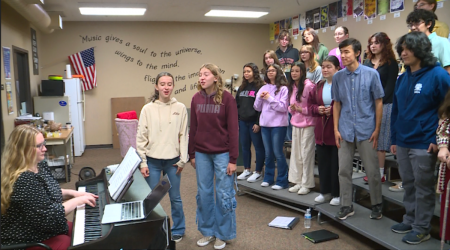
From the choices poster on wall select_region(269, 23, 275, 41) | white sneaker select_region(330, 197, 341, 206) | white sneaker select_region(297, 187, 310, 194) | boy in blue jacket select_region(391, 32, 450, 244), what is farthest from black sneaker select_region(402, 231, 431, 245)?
poster on wall select_region(269, 23, 275, 41)

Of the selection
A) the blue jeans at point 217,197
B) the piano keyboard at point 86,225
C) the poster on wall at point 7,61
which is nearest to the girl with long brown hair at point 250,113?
the blue jeans at point 217,197

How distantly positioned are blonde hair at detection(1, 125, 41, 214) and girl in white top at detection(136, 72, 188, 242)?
99cm

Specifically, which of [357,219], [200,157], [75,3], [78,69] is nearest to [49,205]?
A: [200,157]

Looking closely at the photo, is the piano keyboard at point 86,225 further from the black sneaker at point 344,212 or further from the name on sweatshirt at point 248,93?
the name on sweatshirt at point 248,93

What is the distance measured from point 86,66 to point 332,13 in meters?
4.84

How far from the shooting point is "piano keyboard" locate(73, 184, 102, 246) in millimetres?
1656

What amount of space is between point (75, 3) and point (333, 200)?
15.5 feet

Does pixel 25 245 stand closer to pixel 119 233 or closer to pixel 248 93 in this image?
pixel 119 233

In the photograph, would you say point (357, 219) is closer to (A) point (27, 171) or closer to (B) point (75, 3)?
(A) point (27, 171)

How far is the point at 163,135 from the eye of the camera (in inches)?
110

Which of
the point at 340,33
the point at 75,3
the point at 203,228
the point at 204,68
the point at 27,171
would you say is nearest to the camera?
the point at 27,171

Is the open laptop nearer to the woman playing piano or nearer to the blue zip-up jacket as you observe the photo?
the woman playing piano

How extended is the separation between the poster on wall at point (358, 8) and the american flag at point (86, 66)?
16.6 feet

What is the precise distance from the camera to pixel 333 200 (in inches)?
135
